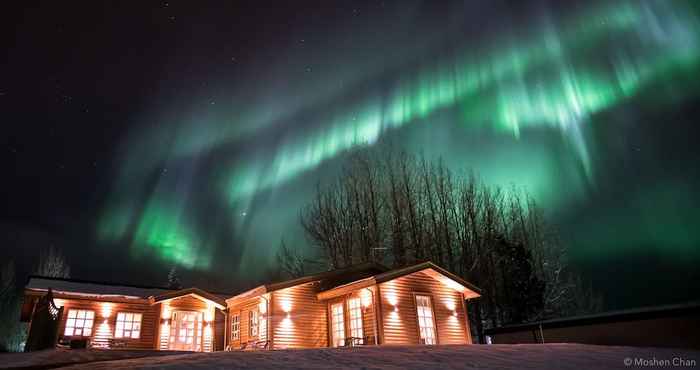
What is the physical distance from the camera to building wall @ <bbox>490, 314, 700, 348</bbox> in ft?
47.6

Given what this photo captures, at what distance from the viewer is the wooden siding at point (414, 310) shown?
17688mm

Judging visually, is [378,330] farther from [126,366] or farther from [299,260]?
[299,260]

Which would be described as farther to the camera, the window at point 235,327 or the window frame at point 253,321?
the window at point 235,327

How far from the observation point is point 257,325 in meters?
19.7

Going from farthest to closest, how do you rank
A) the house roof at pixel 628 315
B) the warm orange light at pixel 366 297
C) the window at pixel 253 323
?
the window at pixel 253 323
the warm orange light at pixel 366 297
the house roof at pixel 628 315

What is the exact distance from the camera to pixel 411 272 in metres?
18.7

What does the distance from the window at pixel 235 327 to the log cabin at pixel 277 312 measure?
0.05 feet

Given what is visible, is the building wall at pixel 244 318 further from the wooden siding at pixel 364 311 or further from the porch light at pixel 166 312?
the wooden siding at pixel 364 311

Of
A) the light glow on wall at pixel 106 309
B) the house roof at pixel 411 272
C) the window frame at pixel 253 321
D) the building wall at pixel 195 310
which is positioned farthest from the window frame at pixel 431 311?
the light glow on wall at pixel 106 309

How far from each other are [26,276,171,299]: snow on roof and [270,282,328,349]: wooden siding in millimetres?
7667

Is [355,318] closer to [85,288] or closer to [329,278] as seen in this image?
[329,278]

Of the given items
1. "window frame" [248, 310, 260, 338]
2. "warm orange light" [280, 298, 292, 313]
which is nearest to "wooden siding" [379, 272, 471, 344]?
"warm orange light" [280, 298, 292, 313]

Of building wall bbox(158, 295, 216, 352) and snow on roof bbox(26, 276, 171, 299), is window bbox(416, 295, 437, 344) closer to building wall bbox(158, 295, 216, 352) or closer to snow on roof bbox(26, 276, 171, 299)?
building wall bbox(158, 295, 216, 352)

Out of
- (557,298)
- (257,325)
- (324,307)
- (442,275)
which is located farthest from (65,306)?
(557,298)
